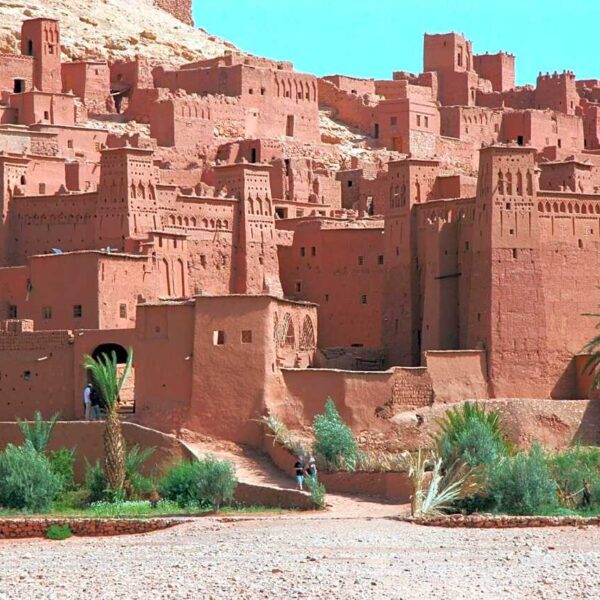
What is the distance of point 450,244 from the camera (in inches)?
2098

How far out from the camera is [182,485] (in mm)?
44438

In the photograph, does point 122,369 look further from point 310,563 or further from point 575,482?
point 310,563

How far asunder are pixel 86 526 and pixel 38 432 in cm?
691

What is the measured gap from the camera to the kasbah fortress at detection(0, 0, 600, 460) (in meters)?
48.6

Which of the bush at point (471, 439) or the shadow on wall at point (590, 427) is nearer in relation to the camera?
the bush at point (471, 439)

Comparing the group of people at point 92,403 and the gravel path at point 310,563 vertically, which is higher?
the group of people at point 92,403

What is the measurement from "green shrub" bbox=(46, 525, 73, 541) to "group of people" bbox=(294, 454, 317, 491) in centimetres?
576

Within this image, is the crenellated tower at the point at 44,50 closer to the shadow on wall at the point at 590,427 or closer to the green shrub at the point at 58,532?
the shadow on wall at the point at 590,427

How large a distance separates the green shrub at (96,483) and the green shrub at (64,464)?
446mm

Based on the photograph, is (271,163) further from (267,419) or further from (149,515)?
(149,515)

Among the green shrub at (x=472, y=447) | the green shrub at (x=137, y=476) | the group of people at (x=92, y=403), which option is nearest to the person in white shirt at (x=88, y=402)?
the group of people at (x=92, y=403)

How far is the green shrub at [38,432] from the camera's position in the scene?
4703cm

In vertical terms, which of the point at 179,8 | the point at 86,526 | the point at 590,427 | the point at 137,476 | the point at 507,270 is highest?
the point at 179,8

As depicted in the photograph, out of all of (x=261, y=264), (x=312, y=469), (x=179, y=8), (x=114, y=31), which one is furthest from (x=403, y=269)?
(x=179, y=8)
